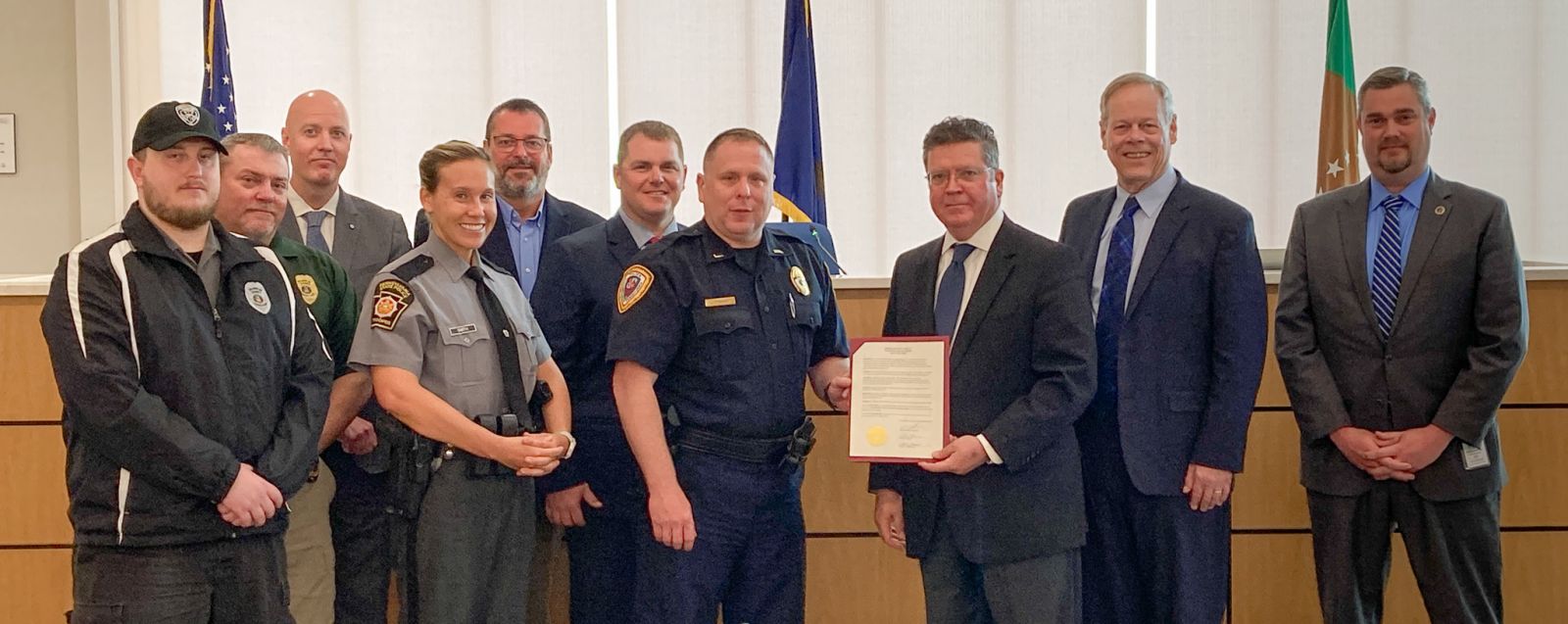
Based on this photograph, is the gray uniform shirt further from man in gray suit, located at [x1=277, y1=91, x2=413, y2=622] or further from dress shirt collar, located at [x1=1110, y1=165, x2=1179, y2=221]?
dress shirt collar, located at [x1=1110, y1=165, x2=1179, y2=221]

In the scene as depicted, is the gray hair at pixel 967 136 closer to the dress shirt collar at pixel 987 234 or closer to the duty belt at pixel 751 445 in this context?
the dress shirt collar at pixel 987 234

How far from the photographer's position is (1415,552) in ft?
9.52

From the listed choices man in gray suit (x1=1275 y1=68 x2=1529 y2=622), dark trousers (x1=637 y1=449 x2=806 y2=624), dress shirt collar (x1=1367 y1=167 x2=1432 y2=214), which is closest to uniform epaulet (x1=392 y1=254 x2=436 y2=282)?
dark trousers (x1=637 y1=449 x2=806 y2=624)

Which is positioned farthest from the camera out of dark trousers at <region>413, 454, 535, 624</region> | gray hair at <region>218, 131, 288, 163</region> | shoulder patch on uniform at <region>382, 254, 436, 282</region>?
gray hair at <region>218, 131, 288, 163</region>

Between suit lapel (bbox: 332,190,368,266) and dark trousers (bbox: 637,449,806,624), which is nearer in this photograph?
dark trousers (bbox: 637,449,806,624)

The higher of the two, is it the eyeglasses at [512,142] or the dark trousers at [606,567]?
the eyeglasses at [512,142]

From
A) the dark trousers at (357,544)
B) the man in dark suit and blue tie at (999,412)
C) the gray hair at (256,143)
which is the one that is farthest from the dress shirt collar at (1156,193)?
the gray hair at (256,143)

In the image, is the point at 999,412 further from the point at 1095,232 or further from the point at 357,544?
the point at 357,544

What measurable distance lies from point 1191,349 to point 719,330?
118 centimetres

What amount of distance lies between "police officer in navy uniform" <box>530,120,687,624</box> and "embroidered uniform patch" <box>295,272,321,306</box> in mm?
602

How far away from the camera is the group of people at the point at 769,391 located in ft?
7.94

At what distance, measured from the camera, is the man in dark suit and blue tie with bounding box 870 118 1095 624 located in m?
2.62

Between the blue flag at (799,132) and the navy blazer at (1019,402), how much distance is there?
222cm

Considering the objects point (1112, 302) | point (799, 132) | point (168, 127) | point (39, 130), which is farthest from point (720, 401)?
point (39, 130)
